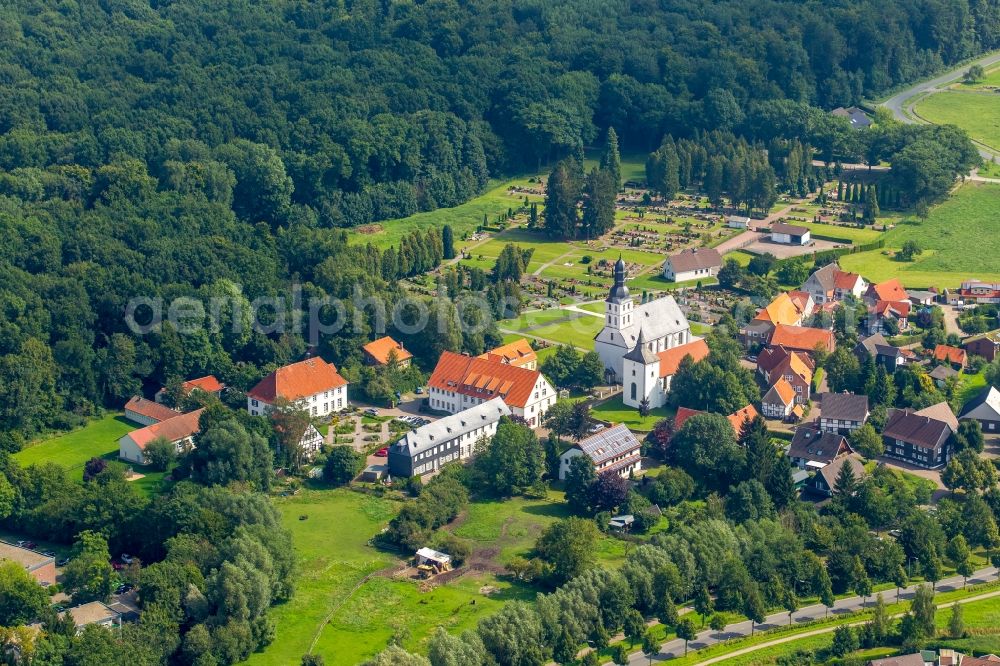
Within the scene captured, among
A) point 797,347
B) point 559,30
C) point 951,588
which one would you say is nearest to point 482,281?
point 797,347

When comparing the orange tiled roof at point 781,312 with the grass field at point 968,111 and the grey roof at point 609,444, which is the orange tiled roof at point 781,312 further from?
the grass field at point 968,111

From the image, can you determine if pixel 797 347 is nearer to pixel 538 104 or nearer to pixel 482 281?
pixel 482 281

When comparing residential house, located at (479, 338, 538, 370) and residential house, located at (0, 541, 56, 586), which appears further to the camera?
residential house, located at (479, 338, 538, 370)

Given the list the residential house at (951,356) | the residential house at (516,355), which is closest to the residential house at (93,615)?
the residential house at (516,355)

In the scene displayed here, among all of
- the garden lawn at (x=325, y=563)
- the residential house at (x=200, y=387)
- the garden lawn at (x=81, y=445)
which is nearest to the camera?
the garden lawn at (x=325, y=563)

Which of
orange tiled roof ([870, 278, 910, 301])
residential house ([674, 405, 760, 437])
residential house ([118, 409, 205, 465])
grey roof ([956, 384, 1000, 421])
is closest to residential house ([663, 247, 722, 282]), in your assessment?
orange tiled roof ([870, 278, 910, 301])

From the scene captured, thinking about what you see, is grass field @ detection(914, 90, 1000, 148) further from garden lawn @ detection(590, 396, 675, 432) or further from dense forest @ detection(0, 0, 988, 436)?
garden lawn @ detection(590, 396, 675, 432)
